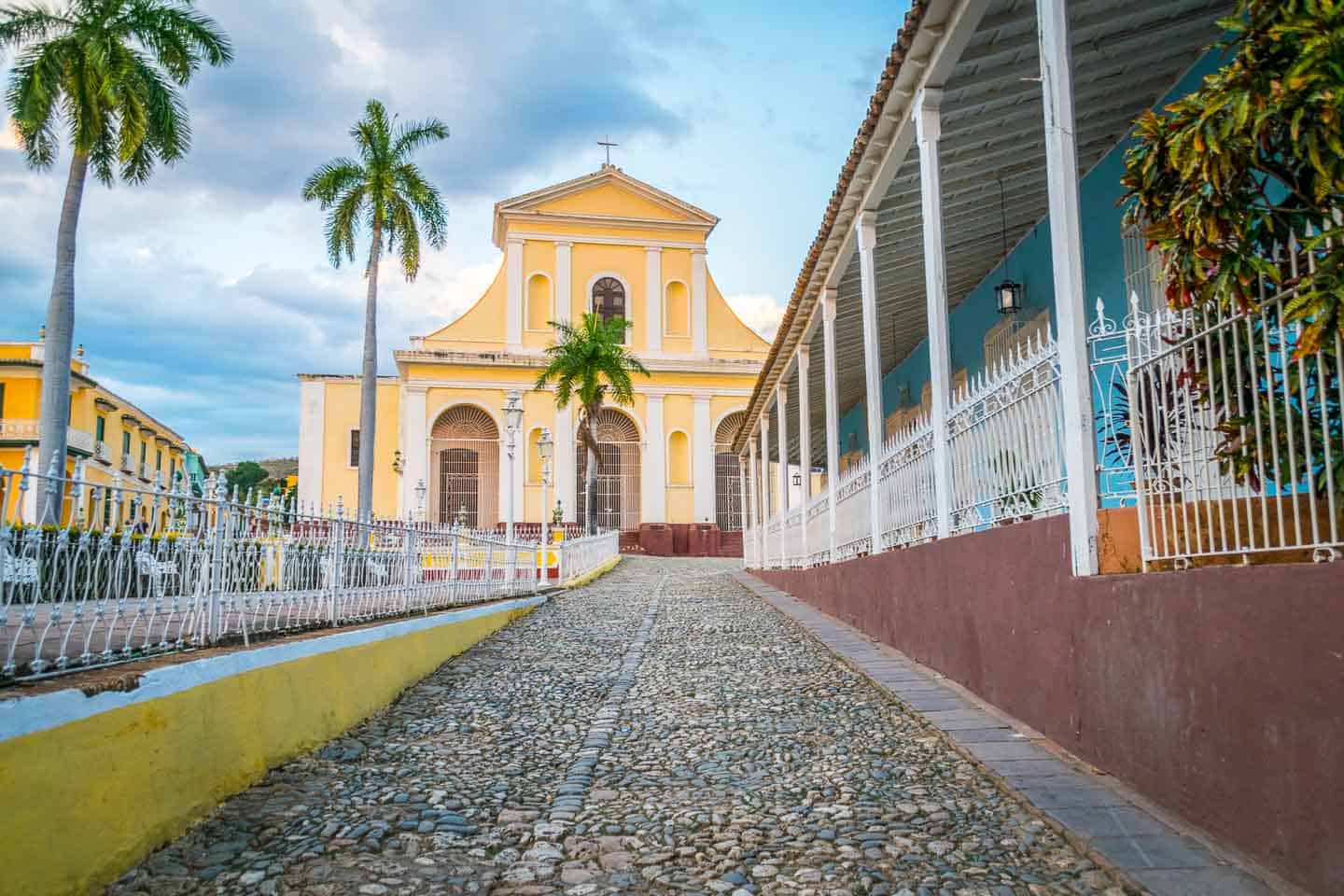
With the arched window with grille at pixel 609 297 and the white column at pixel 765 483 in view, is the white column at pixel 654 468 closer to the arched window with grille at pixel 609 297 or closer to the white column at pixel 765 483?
the arched window with grille at pixel 609 297

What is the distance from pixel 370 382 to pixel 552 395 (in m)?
11.8

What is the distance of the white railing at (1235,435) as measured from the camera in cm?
284

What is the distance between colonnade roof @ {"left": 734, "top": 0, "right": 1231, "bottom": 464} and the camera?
5824mm

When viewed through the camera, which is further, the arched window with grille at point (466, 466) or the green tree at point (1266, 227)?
the arched window with grille at point (466, 466)

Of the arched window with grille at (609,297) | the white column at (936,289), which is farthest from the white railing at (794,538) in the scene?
the arched window with grille at (609,297)

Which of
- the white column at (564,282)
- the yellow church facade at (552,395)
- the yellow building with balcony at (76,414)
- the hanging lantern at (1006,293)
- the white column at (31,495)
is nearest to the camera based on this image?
the white column at (31,495)

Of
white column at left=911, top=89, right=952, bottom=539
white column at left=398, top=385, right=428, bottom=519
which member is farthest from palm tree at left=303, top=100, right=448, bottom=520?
white column at left=911, top=89, right=952, bottom=539

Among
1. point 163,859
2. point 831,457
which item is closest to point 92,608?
point 163,859

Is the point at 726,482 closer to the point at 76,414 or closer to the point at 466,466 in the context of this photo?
the point at 466,466

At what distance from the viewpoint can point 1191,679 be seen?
10.5 feet

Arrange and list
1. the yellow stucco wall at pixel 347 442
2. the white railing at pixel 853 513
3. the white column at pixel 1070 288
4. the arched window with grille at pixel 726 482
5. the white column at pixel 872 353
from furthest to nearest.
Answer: the arched window with grille at pixel 726 482 < the yellow stucco wall at pixel 347 442 < the white railing at pixel 853 513 < the white column at pixel 872 353 < the white column at pixel 1070 288

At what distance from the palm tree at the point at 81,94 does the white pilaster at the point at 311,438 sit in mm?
18470

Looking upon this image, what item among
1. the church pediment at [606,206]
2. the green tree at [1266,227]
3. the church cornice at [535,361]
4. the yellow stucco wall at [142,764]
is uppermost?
the church pediment at [606,206]

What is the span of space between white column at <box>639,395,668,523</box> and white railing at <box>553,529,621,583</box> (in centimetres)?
1038
